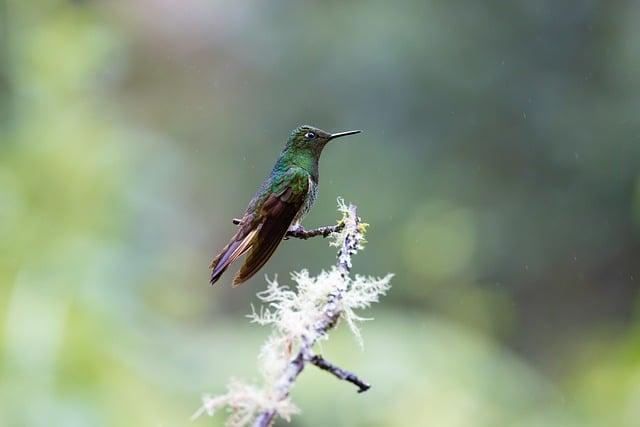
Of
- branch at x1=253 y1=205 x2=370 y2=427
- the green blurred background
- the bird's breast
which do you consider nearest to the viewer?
branch at x1=253 y1=205 x2=370 y2=427

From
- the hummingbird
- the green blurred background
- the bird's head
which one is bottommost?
the hummingbird

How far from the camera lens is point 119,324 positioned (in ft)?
16.6

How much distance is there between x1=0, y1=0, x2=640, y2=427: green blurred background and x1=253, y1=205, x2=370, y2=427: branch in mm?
3263

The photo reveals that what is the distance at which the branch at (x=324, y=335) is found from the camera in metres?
0.60

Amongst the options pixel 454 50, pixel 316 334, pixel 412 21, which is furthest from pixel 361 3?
pixel 316 334

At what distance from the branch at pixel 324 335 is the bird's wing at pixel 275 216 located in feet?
0.29

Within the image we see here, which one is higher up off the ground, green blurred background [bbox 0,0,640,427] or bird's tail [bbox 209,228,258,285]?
green blurred background [bbox 0,0,640,427]

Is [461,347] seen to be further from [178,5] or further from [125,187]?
[178,5]

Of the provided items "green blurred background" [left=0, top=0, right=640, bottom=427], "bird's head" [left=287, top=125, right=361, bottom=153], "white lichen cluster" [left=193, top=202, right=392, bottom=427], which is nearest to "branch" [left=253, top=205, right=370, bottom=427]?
"white lichen cluster" [left=193, top=202, right=392, bottom=427]

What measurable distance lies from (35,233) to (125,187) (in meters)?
0.61

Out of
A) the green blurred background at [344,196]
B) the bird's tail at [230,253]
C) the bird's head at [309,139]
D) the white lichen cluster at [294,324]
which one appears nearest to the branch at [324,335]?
the white lichen cluster at [294,324]

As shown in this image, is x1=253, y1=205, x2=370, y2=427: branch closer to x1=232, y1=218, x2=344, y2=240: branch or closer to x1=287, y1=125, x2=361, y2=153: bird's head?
x1=232, y1=218, x2=344, y2=240: branch

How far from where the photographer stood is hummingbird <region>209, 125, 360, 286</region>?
936mm

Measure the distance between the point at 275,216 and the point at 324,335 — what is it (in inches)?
15.2
